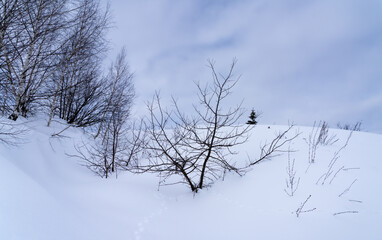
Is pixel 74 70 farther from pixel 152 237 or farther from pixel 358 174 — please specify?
pixel 358 174

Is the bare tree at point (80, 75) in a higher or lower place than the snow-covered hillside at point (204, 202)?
higher

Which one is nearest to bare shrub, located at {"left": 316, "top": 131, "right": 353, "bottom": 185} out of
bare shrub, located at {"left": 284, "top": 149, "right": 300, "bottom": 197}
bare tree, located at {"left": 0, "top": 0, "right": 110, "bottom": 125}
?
bare shrub, located at {"left": 284, "top": 149, "right": 300, "bottom": 197}

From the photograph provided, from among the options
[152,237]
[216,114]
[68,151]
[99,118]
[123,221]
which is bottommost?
[152,237]

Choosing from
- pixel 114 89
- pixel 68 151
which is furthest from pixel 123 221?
pixel 114 89

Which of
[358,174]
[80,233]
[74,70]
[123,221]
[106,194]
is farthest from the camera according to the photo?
[74,70]

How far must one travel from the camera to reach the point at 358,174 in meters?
2.76

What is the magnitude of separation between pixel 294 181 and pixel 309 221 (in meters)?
0.82

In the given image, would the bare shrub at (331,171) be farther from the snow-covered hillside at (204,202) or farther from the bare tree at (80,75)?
the bare tree at (80,75)

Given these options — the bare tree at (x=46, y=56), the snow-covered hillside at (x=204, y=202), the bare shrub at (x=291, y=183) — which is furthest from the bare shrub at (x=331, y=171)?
the bare tree at (x=46, y=56)

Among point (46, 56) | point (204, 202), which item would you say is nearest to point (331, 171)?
point (204, 202)

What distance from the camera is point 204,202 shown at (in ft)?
9.71

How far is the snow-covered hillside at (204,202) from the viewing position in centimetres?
190

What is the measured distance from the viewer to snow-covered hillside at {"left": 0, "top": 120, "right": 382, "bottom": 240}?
1.90 m

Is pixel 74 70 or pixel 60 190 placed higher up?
pixel 74 70
